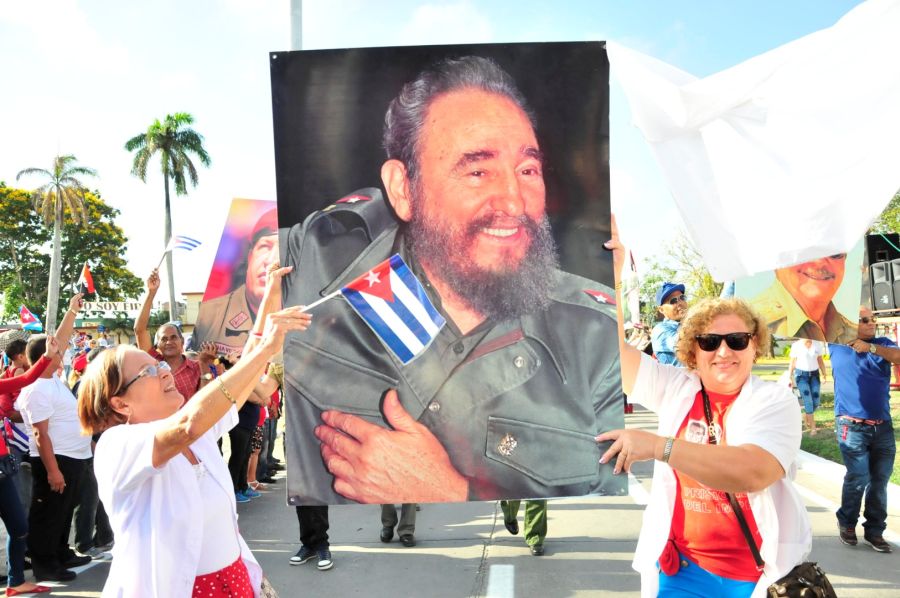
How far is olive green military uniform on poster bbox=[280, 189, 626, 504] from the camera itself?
107 inches

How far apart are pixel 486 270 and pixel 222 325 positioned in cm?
422

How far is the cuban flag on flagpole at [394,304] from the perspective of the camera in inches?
109

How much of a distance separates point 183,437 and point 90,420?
534mm

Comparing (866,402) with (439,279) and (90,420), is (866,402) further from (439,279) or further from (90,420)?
(90,420)

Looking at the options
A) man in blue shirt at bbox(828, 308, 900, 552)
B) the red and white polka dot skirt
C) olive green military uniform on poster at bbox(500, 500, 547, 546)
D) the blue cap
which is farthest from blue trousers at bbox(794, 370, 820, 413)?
the red and white polka dot skirt

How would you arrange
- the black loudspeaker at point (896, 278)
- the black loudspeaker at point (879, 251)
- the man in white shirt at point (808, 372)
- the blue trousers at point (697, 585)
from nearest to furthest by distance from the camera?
1. the blue trousers at point (697, 585)
2. the man in white shirt at point (808, 372)
3. the black loudspeaker at point (896, 278)
4. the black loudspeaker at point (879, 251)

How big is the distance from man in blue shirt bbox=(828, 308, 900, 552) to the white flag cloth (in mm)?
3807

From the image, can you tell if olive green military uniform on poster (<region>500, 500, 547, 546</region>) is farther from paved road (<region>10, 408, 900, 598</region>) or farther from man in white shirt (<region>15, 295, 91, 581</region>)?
man in white shirt (<region>15, 295, 91, 581</region>)

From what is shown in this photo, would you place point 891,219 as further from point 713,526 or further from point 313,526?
point 713,526

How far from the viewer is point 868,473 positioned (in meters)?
5.73

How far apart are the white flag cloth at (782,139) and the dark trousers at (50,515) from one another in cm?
545

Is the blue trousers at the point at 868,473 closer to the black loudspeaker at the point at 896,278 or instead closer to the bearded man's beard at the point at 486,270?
the bearded man's beard at the point at 486,270

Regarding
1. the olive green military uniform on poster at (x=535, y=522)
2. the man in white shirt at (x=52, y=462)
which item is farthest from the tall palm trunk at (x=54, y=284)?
the olive green military uniform on poster at (x=535, y=522)

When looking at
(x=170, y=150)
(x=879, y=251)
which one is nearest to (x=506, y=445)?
(x=879, y=251)
